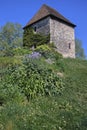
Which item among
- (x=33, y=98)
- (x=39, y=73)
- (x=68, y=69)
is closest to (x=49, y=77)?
(x=39, y=73)

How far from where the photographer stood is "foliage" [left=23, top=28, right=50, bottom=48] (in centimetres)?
3181

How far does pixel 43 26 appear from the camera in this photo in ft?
107

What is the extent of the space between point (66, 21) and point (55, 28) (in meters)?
2.20

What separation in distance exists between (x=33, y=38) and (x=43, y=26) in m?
1.75

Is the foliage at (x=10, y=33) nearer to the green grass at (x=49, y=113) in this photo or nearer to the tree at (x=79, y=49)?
the tree at (x=79, y=49)

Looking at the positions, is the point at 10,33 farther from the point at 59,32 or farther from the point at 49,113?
the point at 49,113

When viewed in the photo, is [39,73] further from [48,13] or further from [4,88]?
[48,13]

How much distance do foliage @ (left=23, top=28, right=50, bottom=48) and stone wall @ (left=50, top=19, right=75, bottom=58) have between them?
0.83 meters

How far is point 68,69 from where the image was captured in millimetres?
15078

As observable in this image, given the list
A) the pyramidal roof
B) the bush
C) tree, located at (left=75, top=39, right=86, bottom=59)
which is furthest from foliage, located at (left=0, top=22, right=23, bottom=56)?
the bush

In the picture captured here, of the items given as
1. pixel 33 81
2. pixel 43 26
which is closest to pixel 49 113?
pixel 33 81

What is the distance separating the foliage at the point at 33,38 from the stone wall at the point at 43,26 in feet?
1.88

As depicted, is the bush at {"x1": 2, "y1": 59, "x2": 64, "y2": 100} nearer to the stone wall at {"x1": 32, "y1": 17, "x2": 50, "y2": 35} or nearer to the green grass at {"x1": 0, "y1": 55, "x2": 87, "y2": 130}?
the green grass at {"x1": 0, "y1": 55, "x2": 87, "y2": 130}

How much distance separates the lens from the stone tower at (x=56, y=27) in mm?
32181
